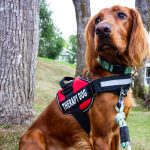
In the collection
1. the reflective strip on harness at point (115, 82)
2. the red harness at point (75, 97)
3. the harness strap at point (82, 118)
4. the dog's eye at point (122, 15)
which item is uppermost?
the dog's eye at point (122, 15)

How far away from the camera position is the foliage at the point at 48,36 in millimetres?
42184

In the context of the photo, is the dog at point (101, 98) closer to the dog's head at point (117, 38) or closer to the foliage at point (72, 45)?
the dog's head at point (117, 38)

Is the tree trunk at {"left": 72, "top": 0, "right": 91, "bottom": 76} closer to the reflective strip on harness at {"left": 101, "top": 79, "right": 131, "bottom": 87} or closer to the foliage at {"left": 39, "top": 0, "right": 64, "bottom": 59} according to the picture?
the reflective strip on harness at {"left": 101, "top": 79, "right": 131, "bottom": 87}

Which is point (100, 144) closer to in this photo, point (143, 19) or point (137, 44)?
point (137, 44)

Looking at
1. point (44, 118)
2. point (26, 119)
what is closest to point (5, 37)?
point (26, 119)

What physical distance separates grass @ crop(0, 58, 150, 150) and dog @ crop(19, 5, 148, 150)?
3.64 ft

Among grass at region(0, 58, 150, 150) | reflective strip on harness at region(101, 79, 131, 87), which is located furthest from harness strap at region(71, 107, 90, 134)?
grass at region(0, 58, 150, 150)

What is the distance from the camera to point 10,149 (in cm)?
526

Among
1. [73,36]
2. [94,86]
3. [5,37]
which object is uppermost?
[5,37]

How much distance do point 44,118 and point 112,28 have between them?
1336mm

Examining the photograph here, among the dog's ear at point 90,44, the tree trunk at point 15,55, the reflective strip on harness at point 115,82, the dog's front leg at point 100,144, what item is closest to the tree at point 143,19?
the tree trunk at point 15,55

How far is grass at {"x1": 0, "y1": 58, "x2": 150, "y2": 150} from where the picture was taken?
216 inches

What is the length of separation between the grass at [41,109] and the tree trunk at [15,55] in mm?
211

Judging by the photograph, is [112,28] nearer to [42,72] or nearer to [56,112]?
[56,112]
